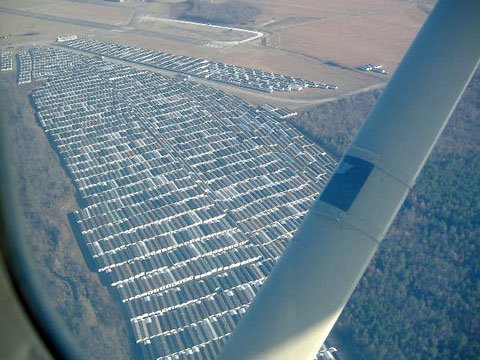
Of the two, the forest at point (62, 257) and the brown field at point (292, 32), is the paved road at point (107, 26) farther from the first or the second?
the forest at point (62, 257)

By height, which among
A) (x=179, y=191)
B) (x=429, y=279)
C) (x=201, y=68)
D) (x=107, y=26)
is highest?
(x=429, y=279)

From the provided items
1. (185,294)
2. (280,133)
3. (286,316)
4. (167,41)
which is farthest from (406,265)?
(167,41)

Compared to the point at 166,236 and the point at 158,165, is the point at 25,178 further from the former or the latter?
the point at 166,236

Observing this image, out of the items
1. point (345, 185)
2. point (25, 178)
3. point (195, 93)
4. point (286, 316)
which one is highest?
point (345, 185)

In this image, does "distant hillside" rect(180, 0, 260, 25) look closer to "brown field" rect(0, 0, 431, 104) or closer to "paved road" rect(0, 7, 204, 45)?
"brown field" rect(0, 0, 431, 104)

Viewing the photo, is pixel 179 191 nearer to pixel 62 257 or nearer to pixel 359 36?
pixel 62 257

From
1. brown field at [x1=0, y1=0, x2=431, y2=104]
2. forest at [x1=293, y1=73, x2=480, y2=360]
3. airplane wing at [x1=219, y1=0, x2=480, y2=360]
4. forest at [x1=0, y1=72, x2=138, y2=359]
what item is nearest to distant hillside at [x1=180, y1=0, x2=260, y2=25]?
brown field at [x1=0, y1=0, x2=431, y2=104]

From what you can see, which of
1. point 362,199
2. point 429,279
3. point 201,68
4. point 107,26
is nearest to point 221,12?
point 107,26

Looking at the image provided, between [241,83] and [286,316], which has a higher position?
[286,316]
